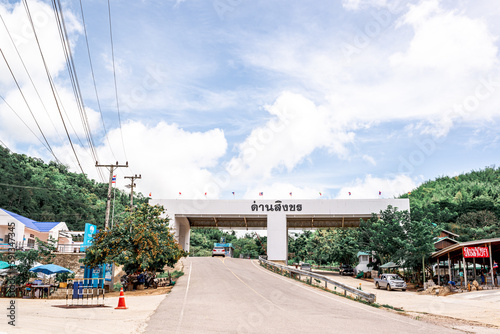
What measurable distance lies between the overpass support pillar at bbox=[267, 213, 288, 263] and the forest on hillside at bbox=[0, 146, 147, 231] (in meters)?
32.3

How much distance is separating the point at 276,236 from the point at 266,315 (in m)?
36.1

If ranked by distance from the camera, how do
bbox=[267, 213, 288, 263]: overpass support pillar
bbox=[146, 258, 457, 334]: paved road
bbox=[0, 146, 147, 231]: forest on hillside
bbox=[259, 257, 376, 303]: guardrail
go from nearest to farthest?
bbox=[146, 258, 457, 334]: paved road, bbox=[259, 257, 376, 303]: guardrail, bbox=[267, 213, 288, 263]: overpass support pillar, bbox=[0, 146, 147, 231]: forest on hillside

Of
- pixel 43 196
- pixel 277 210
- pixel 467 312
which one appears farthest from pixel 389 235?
pixel 43 196

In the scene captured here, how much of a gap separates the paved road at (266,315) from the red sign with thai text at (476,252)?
13306mm

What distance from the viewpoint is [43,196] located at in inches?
3147

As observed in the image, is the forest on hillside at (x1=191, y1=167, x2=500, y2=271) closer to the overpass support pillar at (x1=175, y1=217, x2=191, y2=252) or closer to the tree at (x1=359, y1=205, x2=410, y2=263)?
the tree at (x1=359, y1=205, x2=410, y2=263)

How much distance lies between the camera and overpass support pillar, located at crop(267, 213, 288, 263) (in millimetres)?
50906

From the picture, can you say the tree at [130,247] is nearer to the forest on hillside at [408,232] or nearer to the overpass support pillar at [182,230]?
the forest on hillside at [408,232]

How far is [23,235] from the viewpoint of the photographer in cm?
4925

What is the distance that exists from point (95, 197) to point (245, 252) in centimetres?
3574

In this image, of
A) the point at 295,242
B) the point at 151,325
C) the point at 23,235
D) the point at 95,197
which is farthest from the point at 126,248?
the point at 95,197

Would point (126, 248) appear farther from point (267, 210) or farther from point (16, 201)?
point (16, 201)

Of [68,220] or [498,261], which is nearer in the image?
[498,261]

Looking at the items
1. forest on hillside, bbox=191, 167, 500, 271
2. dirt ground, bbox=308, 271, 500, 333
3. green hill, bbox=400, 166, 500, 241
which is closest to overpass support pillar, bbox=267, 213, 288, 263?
forest on hillside, bbox=191, 167, 500, 271
